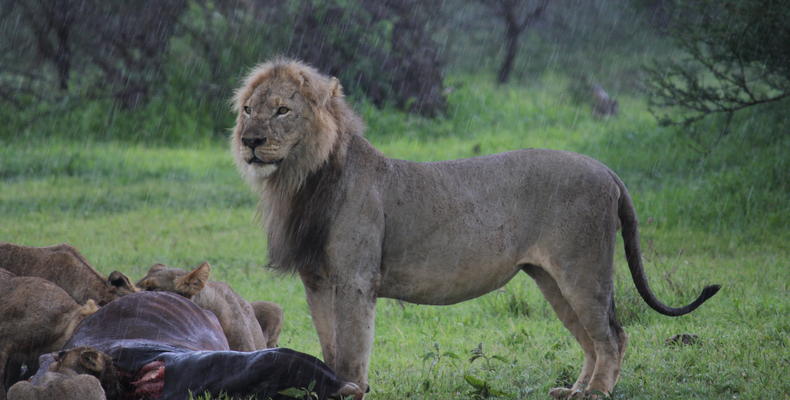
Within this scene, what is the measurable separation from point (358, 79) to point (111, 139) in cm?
396

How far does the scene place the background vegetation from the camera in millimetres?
6449

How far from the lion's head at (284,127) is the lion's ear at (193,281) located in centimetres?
65

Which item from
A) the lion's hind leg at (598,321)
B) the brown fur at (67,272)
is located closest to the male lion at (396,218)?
the lion's hind leg at (598,321)

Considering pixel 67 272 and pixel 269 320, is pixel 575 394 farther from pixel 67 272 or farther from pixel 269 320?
pixel 67 272

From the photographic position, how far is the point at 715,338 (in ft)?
21.1

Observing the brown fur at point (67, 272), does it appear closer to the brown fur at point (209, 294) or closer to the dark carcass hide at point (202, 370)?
the brown fur at point (209, 294)

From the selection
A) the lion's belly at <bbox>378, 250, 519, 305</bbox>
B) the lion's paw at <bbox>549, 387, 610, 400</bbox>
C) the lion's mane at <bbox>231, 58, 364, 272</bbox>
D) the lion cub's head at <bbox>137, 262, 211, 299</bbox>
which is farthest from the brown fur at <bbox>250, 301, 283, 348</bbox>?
the lion's paw at <bbox>549, 387, 610, 400</bbox>

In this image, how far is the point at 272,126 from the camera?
508 centimetres

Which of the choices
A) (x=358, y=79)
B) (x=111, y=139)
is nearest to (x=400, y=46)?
(x=358, y=79)

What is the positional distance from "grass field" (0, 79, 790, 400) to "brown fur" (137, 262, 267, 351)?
0.83 m

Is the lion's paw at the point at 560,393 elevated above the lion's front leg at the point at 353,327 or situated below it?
below

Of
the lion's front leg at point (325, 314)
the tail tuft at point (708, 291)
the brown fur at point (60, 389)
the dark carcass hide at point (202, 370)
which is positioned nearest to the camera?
the brown fur at point (60, 389)

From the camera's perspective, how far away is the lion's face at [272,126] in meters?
5.04

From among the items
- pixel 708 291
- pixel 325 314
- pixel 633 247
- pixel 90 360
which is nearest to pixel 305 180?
pixel 325 314
